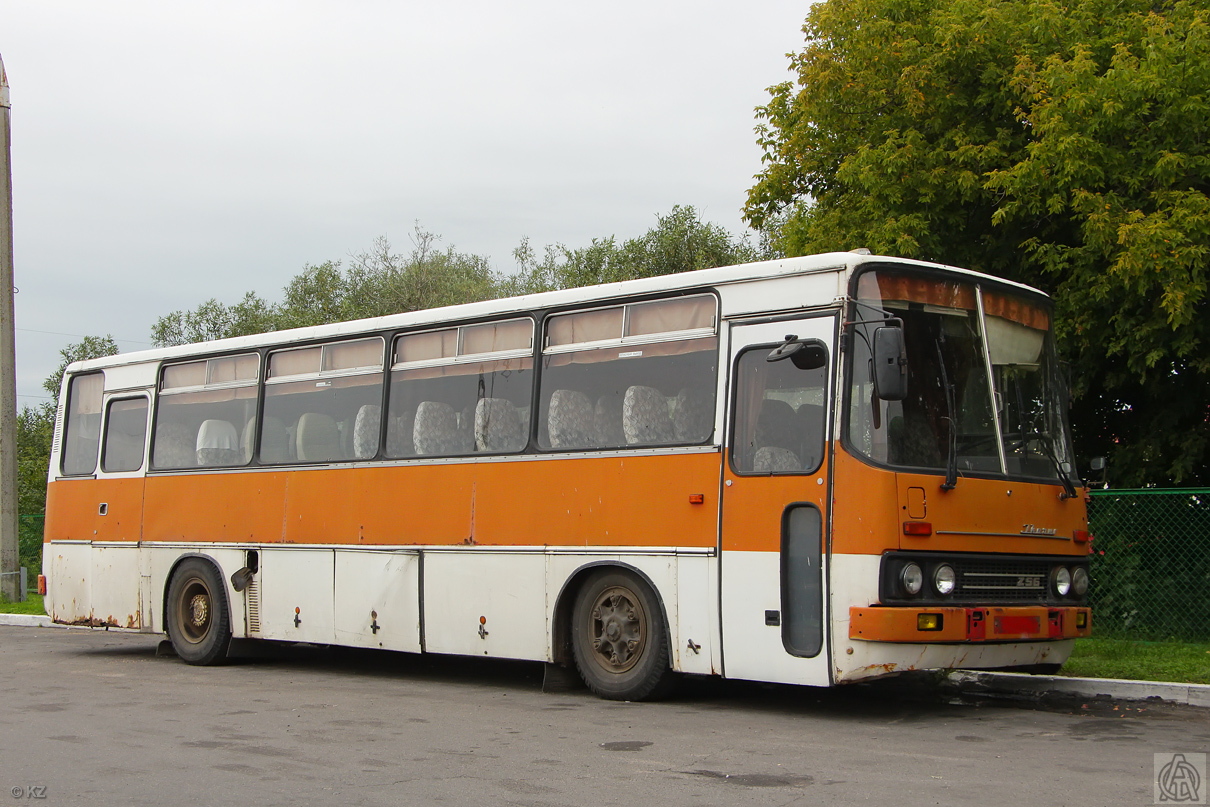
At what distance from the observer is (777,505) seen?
906cm

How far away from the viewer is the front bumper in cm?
839

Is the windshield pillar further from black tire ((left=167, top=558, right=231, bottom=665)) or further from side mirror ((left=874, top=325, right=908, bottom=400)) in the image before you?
black tire ((left=167, top=558, right=231, bottom=665))

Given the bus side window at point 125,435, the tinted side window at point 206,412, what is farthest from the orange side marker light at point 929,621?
the bus side window at point 125,435

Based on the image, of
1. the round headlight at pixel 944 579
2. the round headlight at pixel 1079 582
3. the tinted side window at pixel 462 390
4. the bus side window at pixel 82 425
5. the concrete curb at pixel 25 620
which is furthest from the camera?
the concrete curb at pixel 25 620

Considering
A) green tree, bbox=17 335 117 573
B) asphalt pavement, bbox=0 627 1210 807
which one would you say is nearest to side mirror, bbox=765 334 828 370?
asphalt pavement, bbox=0 627 1210 807

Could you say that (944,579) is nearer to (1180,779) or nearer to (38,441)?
(1180,779)

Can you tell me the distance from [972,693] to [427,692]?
178 inches

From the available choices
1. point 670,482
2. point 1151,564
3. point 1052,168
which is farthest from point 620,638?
point 1052,168

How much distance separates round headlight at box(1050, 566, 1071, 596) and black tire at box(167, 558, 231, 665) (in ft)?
27.3

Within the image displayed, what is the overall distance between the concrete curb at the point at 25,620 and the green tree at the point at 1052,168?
40.4 feet

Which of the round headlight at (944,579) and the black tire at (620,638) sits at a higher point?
the round headlight at (944,579)

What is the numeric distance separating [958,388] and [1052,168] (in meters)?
6.15

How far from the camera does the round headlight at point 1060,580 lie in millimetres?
9438

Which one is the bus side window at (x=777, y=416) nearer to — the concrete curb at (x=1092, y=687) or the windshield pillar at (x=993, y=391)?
the windshield pillar at (x=993, y=391)
